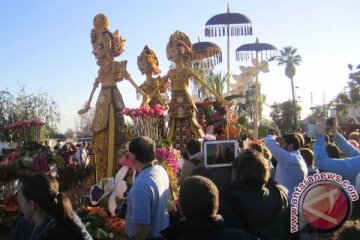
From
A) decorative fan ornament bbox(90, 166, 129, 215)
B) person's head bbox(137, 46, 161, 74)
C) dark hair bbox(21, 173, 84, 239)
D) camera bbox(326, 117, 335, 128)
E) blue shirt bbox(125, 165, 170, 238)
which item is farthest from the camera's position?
person's head bbox(137, 46, 161, 74)

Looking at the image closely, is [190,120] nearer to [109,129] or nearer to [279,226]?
[109,129]

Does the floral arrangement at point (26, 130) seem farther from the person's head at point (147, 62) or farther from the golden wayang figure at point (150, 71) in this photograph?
the person's head at point (147, 62)

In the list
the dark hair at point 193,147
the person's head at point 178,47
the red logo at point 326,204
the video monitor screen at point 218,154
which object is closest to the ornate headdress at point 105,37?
the person's head at point 178,47

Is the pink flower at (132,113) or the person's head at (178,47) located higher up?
the person's head at (178,47)

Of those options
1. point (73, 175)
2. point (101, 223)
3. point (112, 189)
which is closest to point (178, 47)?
point (73, 175)

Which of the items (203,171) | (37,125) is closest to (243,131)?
(37,125)

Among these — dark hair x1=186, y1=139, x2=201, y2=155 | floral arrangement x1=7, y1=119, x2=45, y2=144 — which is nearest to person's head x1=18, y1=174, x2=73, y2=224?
dark hair x1=186, y1=139, x2=201, y2=155

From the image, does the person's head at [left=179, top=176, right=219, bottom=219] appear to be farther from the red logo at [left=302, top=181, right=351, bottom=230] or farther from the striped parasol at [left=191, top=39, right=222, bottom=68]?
the striped parasol at [left=191, top=39, right=222, bottom=68]

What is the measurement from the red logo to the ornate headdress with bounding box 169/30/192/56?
7308 millimetres

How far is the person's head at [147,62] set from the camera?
11.1 meters

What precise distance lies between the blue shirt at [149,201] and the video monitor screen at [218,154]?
2.53ft

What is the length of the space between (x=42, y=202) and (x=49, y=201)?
0.04m

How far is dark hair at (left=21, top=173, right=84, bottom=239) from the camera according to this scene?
263 cm

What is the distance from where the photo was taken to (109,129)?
10062 mm
